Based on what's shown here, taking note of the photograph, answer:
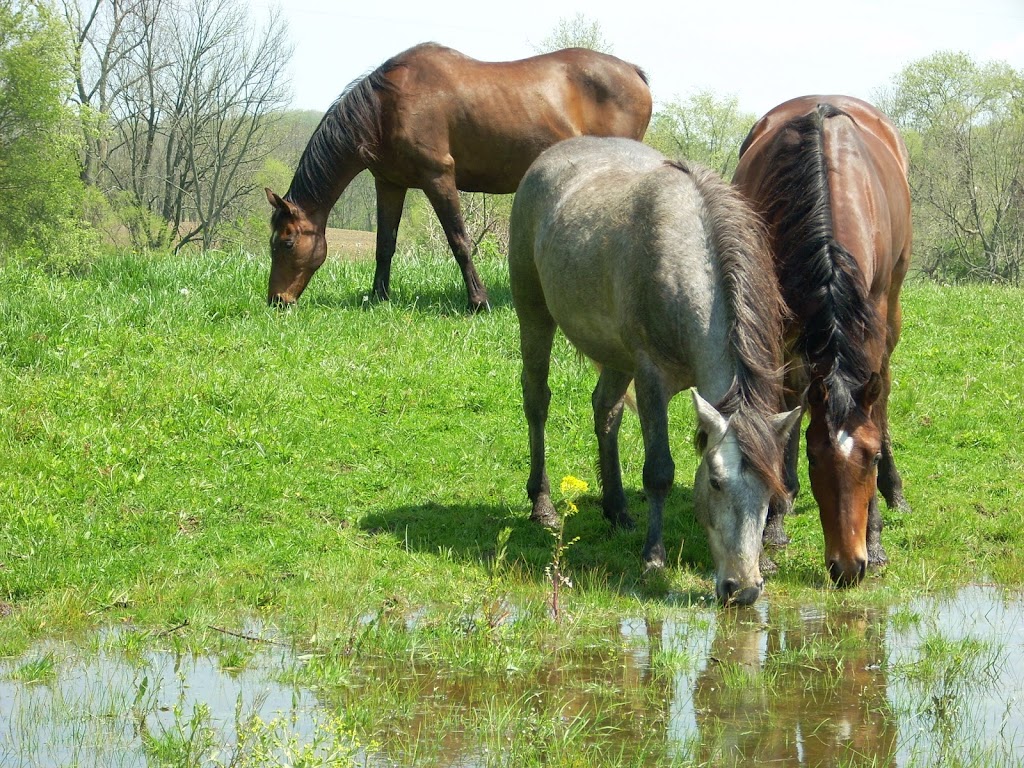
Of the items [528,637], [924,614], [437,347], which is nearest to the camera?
[528,637]

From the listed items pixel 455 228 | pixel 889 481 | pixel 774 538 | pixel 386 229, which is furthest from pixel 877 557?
pixel 386 229

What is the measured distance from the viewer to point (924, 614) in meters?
4.81

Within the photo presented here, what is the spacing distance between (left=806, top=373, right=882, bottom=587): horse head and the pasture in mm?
241

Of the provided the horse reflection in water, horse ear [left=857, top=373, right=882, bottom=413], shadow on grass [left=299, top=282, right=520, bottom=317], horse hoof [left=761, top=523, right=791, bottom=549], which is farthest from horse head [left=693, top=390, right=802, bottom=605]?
shadow on grass [left=299, top=282, right=520, bottom=317]

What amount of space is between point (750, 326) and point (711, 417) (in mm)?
516

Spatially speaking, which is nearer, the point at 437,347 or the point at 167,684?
the point at 167,684

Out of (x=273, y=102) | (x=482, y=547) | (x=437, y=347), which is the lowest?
(x=482, y=547)

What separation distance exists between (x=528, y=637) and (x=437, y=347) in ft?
16.5

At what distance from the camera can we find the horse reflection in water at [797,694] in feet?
10.8

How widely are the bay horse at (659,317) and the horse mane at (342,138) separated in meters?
4.14

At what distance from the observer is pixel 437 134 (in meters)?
10.6

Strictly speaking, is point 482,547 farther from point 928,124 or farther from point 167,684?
point 928,124

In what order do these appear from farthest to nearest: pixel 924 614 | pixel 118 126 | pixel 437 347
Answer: pixel 118 126 → pixel 437 347 → pixel 924 614

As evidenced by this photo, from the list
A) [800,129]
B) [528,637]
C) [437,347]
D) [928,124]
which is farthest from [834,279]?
[928,124]
